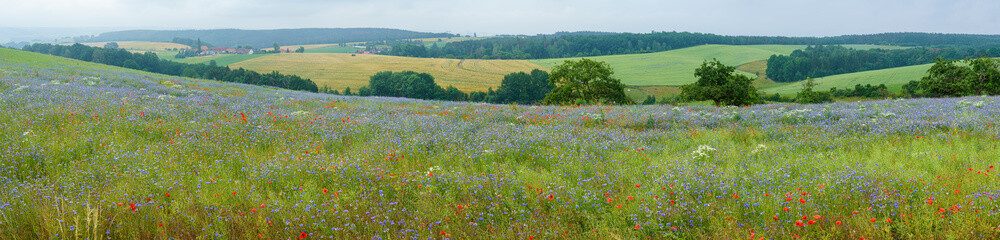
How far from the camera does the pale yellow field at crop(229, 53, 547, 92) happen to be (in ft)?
288

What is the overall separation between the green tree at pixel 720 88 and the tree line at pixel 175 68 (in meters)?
64.8

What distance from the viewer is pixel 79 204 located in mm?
5000

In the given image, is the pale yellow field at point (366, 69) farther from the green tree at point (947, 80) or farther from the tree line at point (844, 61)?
the green tree at point (947, 80)

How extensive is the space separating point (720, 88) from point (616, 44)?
13109cm

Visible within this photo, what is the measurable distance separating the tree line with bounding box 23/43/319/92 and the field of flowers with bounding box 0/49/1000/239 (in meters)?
71.7

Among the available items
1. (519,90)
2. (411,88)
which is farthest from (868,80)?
(411,88)

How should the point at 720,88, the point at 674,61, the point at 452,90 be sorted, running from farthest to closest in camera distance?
the point at 674,61 → the point at 452,90 → the point at 720,88

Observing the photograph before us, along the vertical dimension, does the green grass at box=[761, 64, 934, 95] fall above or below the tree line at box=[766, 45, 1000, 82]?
below

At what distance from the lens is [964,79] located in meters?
33.5

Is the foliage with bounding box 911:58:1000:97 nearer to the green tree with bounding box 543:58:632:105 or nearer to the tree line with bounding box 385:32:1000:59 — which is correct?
the green tree with bounding box 543:58:632:105

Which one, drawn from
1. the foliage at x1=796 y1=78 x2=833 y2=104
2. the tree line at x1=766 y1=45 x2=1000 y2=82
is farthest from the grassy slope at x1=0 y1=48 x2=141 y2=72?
the tree line at x1=766 y1=45 x2=1000 y2=82

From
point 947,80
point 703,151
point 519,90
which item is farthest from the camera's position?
point 519,90

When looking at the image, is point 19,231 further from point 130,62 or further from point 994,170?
point 130,62

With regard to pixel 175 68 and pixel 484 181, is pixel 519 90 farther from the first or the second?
pixel 175 68
